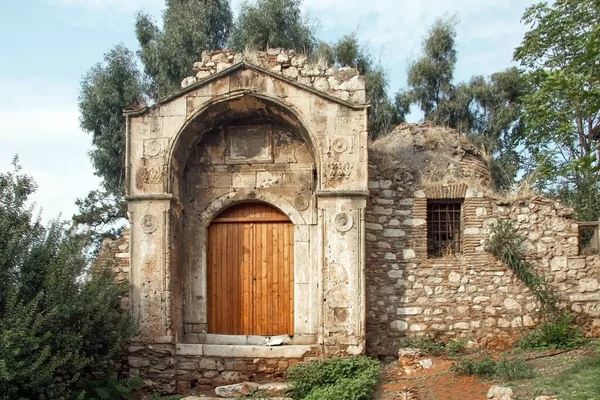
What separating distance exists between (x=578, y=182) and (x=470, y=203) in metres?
7.76

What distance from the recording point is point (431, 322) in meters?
10.4

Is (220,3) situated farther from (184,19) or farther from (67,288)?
(67,288)

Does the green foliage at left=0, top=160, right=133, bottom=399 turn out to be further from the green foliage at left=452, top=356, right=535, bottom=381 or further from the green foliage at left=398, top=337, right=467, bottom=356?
the green foliage at left=452, top=356, right=535, bottom=381

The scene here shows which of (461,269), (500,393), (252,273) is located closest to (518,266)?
(461,269)

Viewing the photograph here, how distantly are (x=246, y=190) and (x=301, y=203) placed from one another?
3.06 feet

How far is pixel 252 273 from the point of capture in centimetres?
1078

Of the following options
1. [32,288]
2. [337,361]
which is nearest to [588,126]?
[337,361]

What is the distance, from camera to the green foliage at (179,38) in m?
20.7

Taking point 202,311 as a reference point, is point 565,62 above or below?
above

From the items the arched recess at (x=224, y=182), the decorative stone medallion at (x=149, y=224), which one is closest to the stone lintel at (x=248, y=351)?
the arched recess at (x=224, y=182)

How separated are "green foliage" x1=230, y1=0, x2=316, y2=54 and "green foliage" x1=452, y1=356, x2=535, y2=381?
14.1 meters

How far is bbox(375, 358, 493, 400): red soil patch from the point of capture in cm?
832

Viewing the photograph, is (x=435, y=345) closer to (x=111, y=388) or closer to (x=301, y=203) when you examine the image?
(x=301, y=203)

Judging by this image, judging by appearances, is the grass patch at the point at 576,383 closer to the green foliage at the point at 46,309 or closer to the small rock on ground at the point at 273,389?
the small rock on ground at the point at 273,389
